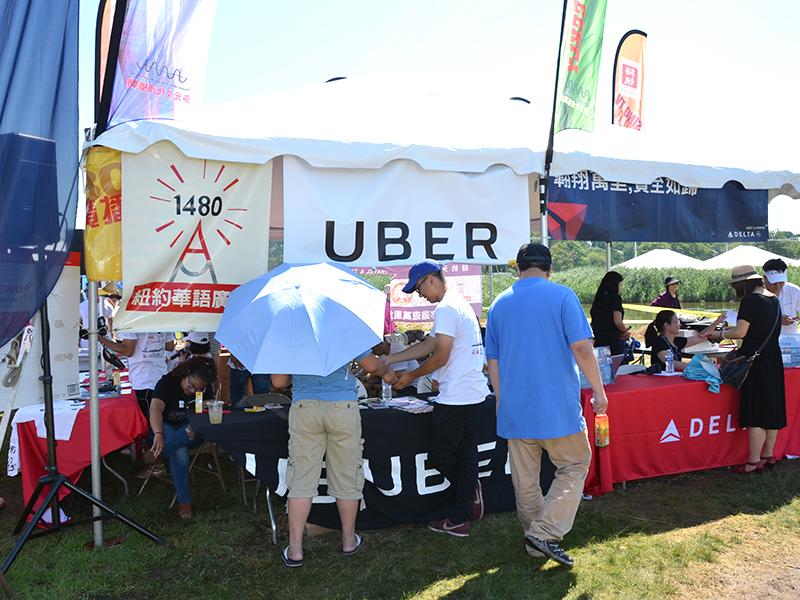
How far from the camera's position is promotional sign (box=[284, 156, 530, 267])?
373 cm

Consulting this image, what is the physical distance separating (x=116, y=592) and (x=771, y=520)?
3.88 metres

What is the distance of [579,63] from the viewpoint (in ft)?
13.0

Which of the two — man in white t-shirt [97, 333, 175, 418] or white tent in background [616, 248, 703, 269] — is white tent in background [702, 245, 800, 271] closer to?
white tent in background [616, 248, 703, 269]

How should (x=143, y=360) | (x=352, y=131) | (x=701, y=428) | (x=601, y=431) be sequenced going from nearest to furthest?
1. (x=601, y=431)
2. (x=352, y=131)
3. (x=701, y=428)
4. (x=143, y=360)

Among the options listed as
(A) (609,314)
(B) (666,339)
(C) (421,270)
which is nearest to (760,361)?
(B) (666,339)

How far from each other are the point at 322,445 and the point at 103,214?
187 cm

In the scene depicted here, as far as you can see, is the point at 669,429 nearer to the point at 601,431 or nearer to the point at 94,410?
the point at 601,431

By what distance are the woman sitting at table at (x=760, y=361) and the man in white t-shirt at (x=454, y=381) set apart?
224cm

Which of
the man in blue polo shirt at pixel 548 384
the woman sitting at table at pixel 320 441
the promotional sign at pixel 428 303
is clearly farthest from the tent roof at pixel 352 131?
the promotional sign at pixel 428 303

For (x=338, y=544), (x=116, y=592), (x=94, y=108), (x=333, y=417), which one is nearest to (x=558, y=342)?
(x=333, y=417)

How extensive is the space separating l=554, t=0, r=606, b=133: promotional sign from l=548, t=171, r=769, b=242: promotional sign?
44 cm

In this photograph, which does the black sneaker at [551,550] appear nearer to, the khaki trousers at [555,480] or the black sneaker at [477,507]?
the khaki trousers at [555,480]

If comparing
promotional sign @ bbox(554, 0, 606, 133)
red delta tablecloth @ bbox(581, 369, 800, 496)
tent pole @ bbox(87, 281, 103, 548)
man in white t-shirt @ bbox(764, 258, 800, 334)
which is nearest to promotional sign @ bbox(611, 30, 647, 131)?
man in white t-shirt @ bbox(764, 258, 800, 334)

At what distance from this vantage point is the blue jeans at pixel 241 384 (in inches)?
213
